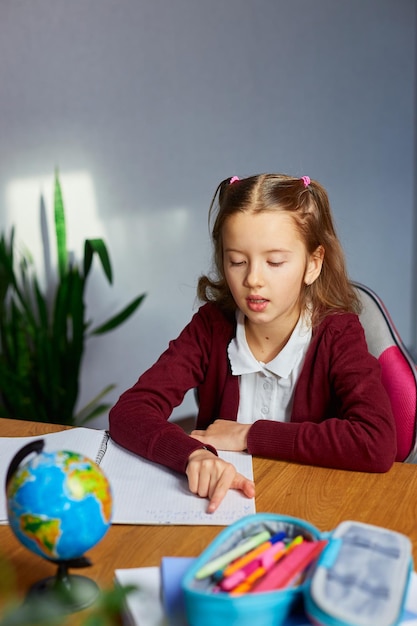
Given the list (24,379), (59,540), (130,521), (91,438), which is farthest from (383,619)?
(24,379)

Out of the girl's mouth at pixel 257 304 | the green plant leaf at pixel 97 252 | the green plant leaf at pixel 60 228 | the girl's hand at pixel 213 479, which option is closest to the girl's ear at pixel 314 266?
the girl's mouth at pixel 257 304

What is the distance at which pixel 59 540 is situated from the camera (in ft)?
2.56

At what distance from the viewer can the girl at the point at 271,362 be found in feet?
4.09

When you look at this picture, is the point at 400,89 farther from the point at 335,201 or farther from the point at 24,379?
the point at 24,379

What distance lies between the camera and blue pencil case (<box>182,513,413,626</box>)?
0.68 m

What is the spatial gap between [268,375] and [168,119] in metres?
2.12

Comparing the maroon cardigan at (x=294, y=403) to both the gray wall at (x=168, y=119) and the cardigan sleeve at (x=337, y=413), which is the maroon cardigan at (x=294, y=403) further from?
the gray wall at (x=168, y=119)

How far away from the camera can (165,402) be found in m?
1.47

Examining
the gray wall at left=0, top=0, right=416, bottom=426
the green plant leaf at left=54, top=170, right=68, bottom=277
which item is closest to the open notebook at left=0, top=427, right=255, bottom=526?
the green plant leaf at left=54, top=170, right=68, bottom=277

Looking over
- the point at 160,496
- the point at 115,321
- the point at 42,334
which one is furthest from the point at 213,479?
the point at 115,321

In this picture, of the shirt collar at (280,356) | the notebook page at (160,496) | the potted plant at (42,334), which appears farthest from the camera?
the potted plant at (42,334)

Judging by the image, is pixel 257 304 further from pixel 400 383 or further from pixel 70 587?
pixel 70 587

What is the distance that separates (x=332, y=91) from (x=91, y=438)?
10.7 ft

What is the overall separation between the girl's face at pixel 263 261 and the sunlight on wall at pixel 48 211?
1.75 m
